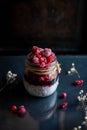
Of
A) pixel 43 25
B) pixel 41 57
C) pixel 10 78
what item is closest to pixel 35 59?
pixel 41 57

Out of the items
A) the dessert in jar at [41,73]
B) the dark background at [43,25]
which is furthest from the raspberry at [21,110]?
the dark background at [43,25]

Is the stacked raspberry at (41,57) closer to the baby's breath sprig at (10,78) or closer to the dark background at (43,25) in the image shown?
the baby's breath sprig at (10,78)

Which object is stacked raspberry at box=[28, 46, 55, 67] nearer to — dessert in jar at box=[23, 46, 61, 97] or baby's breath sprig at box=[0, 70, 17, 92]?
dessert in jar at box=[23, 46, 61, 97]

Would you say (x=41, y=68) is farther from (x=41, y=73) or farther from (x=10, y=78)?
(x=10, y=78)

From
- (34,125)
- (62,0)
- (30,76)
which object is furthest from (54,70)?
(62,0)

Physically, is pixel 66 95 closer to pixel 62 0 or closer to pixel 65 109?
pixel 65 109

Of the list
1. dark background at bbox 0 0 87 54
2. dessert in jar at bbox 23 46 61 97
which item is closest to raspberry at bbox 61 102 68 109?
dessert in jar at bbox 23 46 61 97
